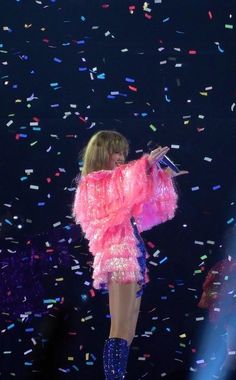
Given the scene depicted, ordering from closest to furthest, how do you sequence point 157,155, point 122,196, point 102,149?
1. point 157,155
2. point 122,196
3. point 102,149

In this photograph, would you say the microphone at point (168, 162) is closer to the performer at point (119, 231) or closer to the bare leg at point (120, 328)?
the performer at point (119, 231)

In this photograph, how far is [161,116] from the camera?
3924mm

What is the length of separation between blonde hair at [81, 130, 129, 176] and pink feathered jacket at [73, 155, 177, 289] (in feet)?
0.35

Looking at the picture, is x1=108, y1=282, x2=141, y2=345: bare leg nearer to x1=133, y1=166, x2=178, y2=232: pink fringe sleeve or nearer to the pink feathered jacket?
the pink feathered jacket

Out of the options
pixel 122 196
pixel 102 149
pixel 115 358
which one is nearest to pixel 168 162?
pixel 122 196

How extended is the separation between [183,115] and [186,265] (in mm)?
964

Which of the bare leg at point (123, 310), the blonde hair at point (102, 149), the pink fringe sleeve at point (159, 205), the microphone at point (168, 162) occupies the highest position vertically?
the microphone at point (168, 162)

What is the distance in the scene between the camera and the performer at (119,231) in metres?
2.72

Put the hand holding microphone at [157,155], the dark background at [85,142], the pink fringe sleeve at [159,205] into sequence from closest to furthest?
1. the hand holding microphone at [157,155]
2. the pink fringe sleeve at [159,205]
3. the dark background at [85,142]

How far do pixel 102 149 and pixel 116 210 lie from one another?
35cm

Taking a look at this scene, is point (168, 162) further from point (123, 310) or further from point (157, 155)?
point (123, 310)

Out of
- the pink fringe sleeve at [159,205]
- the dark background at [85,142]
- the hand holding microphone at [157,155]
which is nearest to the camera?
the hand holding microphone at [157,155]

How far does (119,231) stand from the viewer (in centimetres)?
281

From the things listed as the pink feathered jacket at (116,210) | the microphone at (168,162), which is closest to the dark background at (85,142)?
the pink feathered jacket at (116,210)
